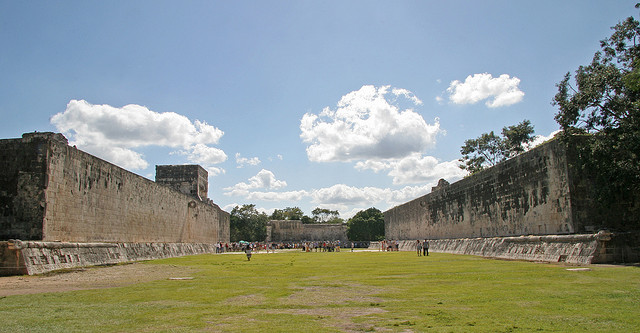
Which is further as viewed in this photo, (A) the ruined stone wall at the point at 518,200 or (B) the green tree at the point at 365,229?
(B) the green tree at the point at 365,229

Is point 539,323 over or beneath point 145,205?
→ beneath

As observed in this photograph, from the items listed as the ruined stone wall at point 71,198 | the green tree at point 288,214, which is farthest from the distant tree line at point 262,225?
the ruined stone wall at point 71,198

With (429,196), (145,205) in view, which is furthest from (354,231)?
(145,205)

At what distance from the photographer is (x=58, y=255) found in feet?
41.4

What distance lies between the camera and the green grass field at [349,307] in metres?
4.56

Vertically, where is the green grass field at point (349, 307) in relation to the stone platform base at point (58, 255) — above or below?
below

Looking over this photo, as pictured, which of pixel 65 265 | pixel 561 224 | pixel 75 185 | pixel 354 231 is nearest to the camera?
pixel 65 265

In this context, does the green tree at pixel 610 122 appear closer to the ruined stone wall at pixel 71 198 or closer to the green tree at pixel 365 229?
the ruined stone wall at pixel 71 198

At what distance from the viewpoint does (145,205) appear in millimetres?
22656

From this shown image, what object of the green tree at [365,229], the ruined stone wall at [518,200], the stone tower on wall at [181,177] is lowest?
the green tree at [365,229]

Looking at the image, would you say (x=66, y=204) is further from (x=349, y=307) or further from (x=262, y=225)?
(x=262, y=225)

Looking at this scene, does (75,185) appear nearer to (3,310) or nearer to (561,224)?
(3,310)

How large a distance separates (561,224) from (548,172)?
1816 millimetres

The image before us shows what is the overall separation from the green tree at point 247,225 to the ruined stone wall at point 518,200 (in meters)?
57.7
